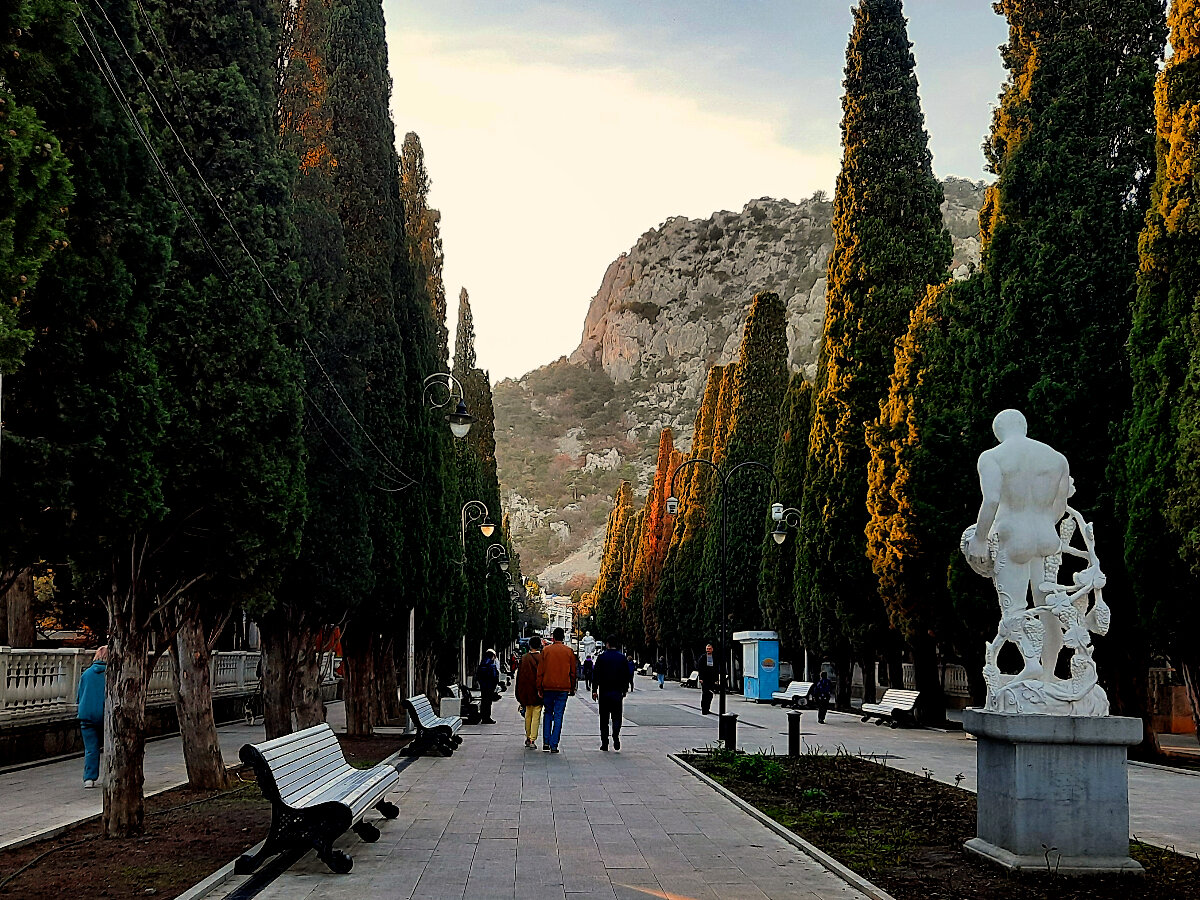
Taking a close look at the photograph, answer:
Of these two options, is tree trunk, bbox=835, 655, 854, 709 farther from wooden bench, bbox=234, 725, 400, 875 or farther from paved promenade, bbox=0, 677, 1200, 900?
wooden bench, bbox=234, 725, 400, 875

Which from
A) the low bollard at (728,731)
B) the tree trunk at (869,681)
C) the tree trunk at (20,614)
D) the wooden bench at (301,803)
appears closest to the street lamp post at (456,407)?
the low bollard at (728,731)

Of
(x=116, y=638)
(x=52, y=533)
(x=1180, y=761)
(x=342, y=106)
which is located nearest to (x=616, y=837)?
(x=116, y=638)

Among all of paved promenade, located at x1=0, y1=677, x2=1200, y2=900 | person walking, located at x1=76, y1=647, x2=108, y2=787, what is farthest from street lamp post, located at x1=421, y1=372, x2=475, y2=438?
person walking, located at x1=76, y1=647, x2=108, y2=787

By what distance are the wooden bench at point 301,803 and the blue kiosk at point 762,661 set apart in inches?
1169

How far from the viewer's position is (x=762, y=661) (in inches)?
1547

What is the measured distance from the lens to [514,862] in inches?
352

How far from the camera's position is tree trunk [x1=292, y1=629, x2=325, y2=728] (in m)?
18.2

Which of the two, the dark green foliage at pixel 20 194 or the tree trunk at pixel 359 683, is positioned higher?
the dark green foliage at pixel 20 194

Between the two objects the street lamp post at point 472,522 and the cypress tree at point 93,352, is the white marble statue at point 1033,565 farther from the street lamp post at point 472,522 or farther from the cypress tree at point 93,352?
the street lamp post at point 472,522

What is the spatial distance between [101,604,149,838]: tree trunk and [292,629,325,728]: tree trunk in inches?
307

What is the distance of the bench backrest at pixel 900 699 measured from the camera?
26.8m

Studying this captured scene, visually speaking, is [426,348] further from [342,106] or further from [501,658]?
[501,658]

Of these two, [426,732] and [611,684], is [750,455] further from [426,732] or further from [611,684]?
[426,732]

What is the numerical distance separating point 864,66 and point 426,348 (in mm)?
13685
